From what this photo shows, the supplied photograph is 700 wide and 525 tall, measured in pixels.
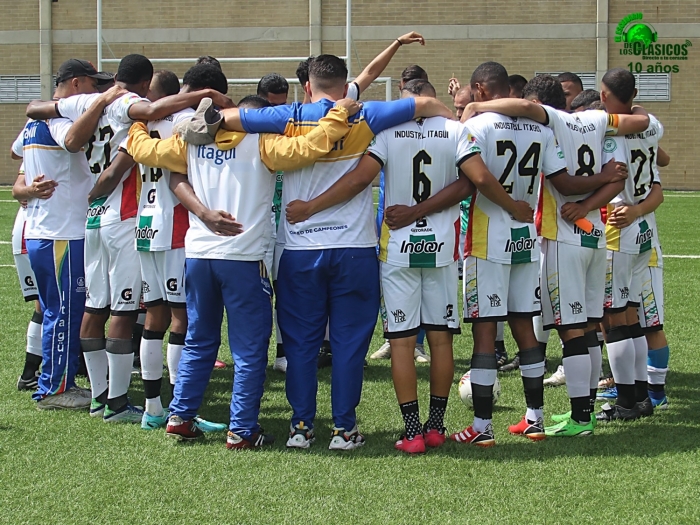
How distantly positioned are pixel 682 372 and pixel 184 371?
444cm

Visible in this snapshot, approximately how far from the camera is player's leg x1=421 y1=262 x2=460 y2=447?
5379mm

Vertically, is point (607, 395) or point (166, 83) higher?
point (166, 83)

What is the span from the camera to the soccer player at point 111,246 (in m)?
5.93

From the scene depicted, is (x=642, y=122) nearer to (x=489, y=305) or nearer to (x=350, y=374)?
Result: (x=489, y=305)

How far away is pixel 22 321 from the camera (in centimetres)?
949

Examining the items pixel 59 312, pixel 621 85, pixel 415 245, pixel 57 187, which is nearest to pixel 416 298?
pixel 415 245

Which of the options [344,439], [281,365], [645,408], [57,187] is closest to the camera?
[344,439]

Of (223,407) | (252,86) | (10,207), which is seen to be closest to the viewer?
(223,407)

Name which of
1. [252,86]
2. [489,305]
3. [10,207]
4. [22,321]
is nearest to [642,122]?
[489,305]

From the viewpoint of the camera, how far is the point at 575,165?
570 cm

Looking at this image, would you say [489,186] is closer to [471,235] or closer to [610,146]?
[471,235]

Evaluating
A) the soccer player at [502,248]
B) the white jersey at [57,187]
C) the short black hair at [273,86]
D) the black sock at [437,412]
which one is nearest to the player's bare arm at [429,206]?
the soccer player at [502,248]

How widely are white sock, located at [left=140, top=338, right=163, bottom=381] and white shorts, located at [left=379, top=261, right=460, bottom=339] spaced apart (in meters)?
1.65

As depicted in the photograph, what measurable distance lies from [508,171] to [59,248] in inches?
131
